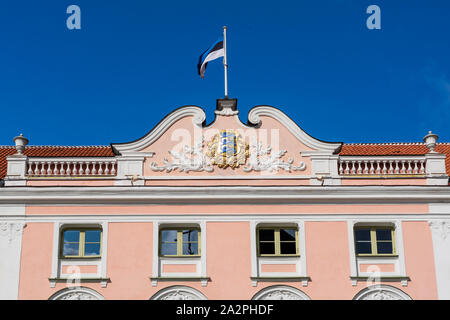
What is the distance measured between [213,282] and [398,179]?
264 inches

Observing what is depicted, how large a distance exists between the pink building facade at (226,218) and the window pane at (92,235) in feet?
0.11

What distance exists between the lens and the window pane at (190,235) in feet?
72.3

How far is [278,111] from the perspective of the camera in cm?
2286

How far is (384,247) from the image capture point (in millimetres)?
22000

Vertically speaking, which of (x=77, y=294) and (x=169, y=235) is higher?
(x=169, y=235)

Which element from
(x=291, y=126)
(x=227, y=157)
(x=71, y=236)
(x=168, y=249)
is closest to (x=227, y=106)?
(x=227, y=157)

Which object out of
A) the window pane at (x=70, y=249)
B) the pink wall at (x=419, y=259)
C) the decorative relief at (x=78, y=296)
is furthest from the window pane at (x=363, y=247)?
the window pane at (x=70, y=249)

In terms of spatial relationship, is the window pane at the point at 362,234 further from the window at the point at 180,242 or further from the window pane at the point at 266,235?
the window at the point at 180,242

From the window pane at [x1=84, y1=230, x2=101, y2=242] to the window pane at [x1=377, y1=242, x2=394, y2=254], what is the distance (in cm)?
873

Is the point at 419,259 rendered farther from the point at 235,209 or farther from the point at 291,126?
the point at 235,209

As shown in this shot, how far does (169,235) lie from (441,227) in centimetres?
845

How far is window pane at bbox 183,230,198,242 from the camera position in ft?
72.3

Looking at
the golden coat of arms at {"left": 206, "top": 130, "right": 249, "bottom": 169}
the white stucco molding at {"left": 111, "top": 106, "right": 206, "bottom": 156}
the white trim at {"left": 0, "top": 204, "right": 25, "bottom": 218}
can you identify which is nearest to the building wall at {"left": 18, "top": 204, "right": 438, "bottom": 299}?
the white trim at {"left": 0, "top": 204, "right": 25, "bottom": 218}
